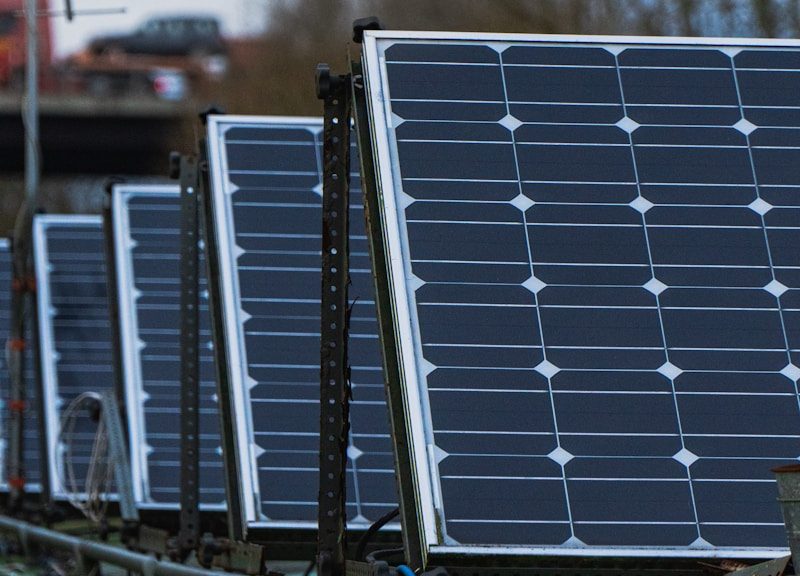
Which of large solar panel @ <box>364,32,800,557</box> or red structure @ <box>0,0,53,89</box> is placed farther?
red structure @ <box>0,0,53,89</box>

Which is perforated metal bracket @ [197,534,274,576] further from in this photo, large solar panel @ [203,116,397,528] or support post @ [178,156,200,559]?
support post @ [178,156,200,559]

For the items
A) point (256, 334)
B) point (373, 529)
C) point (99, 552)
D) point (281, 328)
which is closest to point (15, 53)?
point (99, 552)

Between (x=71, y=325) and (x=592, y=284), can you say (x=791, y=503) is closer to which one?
(x=592, y=284)

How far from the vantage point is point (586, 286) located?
7633 millimetres

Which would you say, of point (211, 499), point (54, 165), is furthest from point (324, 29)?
point (211, 499)

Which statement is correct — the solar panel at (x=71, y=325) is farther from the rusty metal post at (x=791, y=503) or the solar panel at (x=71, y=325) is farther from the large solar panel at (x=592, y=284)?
the rusty metal post at (x=791, y=503)

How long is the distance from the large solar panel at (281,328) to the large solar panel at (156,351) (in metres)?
1.86

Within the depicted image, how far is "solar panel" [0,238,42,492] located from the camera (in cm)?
1978

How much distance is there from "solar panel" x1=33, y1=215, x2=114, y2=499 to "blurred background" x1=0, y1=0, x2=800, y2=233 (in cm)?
957

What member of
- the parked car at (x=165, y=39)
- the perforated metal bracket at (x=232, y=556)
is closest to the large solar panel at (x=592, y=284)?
the perforated metal bracket at (x=232, y=556)

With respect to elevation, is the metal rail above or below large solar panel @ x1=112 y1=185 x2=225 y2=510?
below

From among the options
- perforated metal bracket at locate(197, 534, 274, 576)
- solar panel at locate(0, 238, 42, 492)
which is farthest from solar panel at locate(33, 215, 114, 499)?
perforated metal bracket at locate(197, 534, 274, 576)

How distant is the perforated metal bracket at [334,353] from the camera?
8258 mm

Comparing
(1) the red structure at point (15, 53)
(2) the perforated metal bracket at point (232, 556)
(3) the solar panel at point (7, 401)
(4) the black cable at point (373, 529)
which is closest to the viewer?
(4) the black cable at point (373, 529)
